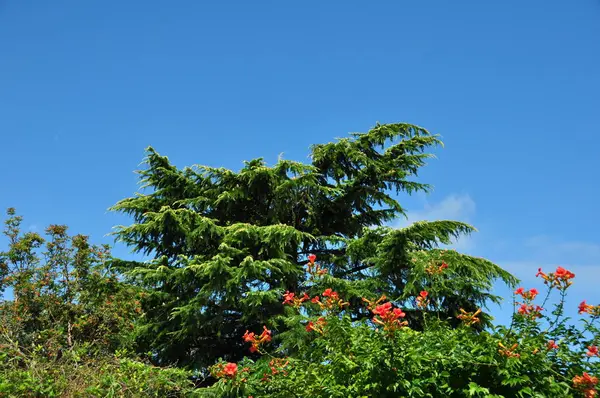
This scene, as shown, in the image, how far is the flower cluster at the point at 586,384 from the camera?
3.69 metres

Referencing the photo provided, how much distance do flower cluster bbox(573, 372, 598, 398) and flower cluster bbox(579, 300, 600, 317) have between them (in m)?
0.61

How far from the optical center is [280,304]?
9.23 m

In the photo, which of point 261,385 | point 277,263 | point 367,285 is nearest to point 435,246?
point 367,285

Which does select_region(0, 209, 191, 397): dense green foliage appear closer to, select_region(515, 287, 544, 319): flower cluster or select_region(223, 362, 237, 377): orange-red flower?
select_region(223, 362, 237, 377): orange-red flower

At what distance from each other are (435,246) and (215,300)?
4.35 meters

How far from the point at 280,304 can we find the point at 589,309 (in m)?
5.82

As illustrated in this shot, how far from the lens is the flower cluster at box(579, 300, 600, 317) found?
13.8 feet

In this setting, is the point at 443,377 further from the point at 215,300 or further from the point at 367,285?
the point at 215,300

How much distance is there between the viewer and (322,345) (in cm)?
478

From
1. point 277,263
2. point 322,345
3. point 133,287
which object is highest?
point 277,263

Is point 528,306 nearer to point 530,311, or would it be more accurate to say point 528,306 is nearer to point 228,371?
point 530,311

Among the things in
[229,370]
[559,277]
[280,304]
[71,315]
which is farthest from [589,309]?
[71,315]

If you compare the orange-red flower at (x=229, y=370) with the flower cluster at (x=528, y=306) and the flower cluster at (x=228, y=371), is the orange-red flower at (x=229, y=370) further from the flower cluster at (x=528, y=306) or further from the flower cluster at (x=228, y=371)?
the flower cluster at (x=528, y=306)

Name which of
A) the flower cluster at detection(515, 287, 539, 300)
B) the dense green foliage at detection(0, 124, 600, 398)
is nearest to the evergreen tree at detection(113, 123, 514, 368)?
the dense green foliage at detection(0, 124, 600, 398)
